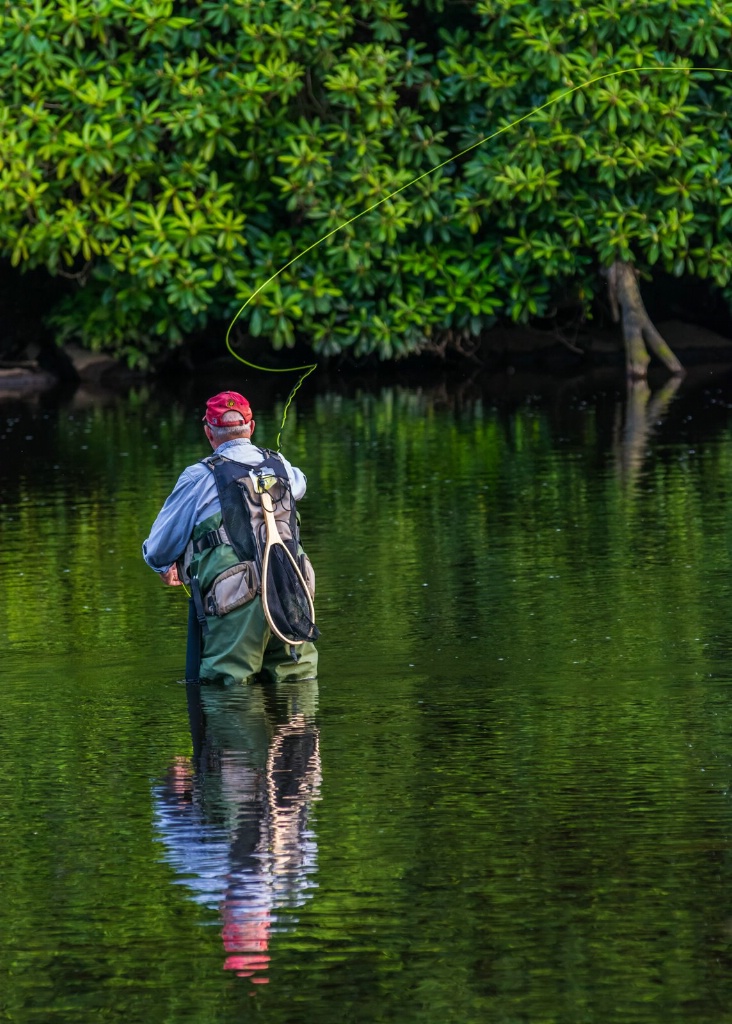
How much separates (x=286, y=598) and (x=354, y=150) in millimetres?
16612

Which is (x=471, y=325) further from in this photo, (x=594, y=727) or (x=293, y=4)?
(x=594, y=727)

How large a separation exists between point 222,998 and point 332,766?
7.36ft

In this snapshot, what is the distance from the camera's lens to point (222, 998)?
5188 mm

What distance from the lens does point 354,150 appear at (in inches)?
965

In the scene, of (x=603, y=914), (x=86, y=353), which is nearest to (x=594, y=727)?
(x=603, y=914)

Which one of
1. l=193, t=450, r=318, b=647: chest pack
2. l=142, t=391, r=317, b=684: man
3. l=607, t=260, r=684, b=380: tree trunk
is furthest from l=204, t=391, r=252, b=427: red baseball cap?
l=607, t=260, r=684, b=380: tree trunk

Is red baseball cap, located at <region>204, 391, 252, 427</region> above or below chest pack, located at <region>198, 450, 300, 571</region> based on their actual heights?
above

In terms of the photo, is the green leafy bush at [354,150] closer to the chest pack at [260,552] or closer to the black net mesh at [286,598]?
the chest pack at [260,552]

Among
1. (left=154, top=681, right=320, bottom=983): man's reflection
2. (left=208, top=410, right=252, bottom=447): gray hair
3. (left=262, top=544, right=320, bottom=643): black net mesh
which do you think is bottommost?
(left=154, top=681, right=320, bottom=983): man's reflection

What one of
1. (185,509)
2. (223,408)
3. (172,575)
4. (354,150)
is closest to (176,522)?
(185,509)

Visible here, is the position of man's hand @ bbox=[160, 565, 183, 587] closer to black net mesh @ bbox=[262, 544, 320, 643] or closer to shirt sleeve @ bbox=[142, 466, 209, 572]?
shirt sleeve @ bbox=[142, 466, 209, 572]

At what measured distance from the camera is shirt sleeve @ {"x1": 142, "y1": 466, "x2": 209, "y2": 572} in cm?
855

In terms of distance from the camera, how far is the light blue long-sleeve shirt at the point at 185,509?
28.0 ft

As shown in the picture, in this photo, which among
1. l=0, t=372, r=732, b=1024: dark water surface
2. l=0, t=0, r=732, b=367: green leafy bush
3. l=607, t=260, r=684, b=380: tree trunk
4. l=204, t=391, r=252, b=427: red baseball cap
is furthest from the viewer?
l=607, t=260, r=684, b=380: tree trunk
